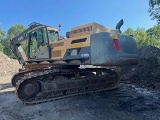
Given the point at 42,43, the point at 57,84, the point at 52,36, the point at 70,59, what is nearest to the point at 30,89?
the point at 57,84

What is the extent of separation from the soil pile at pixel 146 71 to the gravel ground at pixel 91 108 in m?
2.56

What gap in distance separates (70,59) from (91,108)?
2002 mm

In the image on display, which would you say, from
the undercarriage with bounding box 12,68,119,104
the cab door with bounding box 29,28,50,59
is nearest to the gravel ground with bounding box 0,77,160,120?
the undercarriage with bounding box 12,68,119,104

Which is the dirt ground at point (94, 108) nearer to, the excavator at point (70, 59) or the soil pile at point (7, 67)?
the excavator at point (70, 59)

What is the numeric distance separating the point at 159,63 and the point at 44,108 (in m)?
7.33

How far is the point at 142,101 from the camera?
705 cm

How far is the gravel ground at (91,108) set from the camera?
5.68 metres

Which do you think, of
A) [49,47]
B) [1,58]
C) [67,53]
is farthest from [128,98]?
[1,58]

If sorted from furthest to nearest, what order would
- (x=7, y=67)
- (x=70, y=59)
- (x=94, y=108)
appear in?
1. (x=7, y=67)
2. (x=70, y=59)
3. (x=94, y=108)

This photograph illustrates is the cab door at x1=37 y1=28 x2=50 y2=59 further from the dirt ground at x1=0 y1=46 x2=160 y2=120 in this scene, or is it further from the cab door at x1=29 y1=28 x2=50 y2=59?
the dirt ground at x1=0 y1=46 x2=160 y2=120

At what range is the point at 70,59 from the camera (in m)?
7.47

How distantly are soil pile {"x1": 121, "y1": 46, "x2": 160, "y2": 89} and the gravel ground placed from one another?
8.40 feet

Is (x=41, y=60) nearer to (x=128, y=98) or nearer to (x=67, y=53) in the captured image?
(x=67, y=53)

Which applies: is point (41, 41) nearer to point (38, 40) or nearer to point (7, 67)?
point (38, 40)
